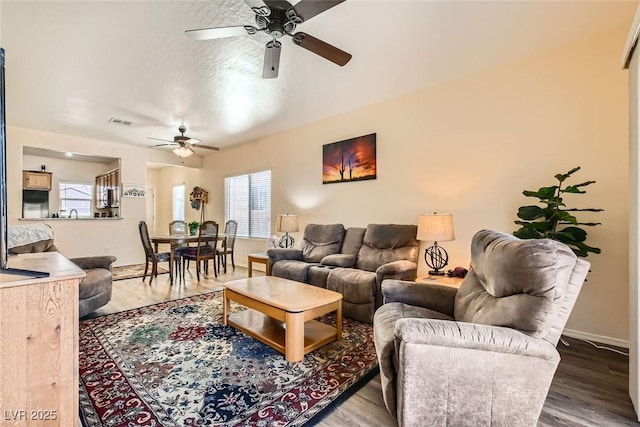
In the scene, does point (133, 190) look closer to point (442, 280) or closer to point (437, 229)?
point (437, 229)

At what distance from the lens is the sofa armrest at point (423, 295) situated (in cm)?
212

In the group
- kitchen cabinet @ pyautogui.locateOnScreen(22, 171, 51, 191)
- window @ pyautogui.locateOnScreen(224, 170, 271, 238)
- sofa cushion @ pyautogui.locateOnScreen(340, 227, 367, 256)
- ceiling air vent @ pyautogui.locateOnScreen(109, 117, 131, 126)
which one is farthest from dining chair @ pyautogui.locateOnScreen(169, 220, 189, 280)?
kitchen cabinet @ pyautogui.locateOnScreen(22, 171, 51, 191)

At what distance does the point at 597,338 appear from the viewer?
8.46ft

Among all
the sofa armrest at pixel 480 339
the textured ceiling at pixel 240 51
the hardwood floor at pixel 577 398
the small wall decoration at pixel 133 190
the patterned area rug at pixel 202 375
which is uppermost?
the textured ceiling at pixel 240 51

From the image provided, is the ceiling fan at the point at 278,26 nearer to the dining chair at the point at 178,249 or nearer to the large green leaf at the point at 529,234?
the large green leaf at the point at 529,234

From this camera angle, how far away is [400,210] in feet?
12.7

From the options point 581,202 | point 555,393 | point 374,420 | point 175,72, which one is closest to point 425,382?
point 374,420

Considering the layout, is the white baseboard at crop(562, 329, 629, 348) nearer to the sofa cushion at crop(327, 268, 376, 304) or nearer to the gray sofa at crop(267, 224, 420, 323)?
the gray sofa at crop(267, 224, 420, 323)

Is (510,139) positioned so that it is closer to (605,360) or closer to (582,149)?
(582,149)

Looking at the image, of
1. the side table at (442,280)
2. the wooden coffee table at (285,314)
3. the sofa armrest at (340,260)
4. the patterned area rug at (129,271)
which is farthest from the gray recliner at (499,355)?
the patterned area rug at (129,271)

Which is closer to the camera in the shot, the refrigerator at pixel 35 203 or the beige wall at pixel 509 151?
the beige wall at pixel 509 151

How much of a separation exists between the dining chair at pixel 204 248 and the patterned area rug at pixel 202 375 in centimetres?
202

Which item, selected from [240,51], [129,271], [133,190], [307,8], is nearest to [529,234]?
[307,8]

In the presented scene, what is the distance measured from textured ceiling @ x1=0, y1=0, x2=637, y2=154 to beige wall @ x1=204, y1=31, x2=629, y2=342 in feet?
0.71
